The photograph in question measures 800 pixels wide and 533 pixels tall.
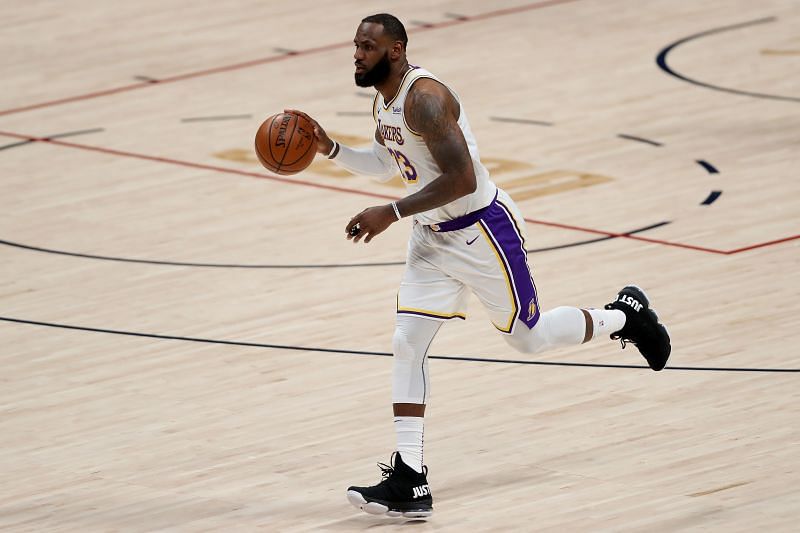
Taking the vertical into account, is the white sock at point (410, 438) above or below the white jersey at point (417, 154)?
below

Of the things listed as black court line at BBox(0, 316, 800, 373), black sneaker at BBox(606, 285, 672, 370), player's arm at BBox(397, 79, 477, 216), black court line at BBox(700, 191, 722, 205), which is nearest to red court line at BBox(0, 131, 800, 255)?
black court line at BBox(700, 191, 722, 205)

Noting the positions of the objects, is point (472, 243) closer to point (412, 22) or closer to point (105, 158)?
point (105, 158)

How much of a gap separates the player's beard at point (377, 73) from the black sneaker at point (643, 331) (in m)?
1.65

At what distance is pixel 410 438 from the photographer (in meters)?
6.71

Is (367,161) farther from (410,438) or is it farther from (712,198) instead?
(712,198)

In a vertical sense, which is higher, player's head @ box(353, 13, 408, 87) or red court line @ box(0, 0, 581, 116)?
red court line @ box(0, 0, 581, 116)

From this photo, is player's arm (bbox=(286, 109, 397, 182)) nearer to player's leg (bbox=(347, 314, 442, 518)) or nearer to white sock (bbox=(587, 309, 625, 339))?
player's leg (bbox=(347, 314, 442, 518))

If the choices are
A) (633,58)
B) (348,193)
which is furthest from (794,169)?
(633,58)

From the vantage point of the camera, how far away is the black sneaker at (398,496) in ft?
21.7

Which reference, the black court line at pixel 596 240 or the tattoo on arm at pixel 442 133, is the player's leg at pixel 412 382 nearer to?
the tattoo on arm at pixel 442 133

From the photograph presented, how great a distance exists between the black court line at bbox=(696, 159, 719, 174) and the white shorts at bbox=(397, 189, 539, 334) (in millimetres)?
5630

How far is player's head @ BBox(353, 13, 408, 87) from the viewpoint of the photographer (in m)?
6.70

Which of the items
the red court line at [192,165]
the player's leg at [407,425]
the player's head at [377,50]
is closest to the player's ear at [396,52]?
the player's head at [377,50]

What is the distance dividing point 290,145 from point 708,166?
18.8 ft
